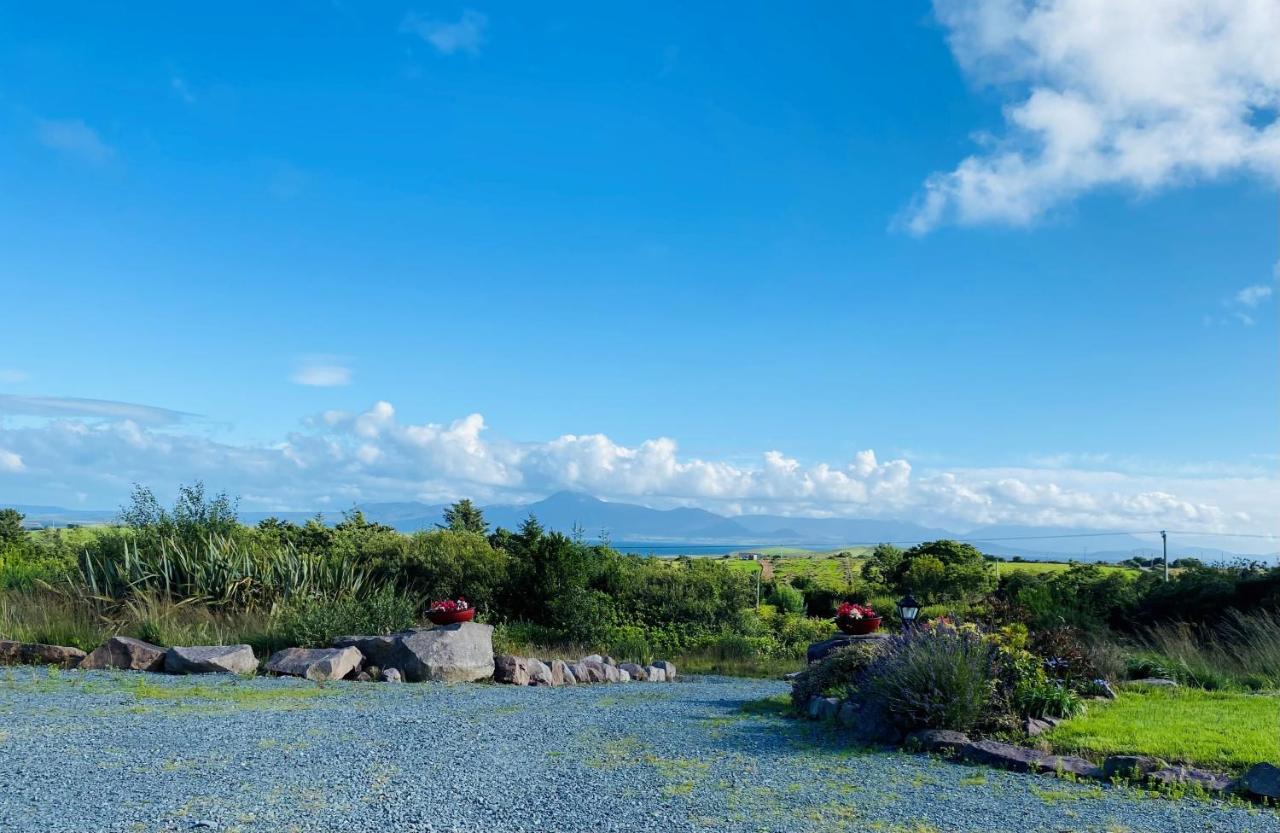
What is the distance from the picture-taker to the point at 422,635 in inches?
466

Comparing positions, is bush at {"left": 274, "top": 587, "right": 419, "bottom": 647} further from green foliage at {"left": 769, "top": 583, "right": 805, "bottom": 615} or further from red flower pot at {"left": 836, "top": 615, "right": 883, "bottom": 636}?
green foliage at {"left": 769, "top": 583, "right": 805, "bottom": 615}

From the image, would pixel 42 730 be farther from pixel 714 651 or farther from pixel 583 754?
pixel 714 651

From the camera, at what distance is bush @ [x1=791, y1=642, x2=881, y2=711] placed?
935 cm

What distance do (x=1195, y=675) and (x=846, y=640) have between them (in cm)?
494

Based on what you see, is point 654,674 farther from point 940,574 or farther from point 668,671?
point 940,574

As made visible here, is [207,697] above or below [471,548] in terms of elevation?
below

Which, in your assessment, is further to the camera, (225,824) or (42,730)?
(42,730)

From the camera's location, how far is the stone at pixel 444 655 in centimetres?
1141

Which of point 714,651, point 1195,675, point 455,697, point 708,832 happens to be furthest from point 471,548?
point 708,832

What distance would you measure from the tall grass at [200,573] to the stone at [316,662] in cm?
343

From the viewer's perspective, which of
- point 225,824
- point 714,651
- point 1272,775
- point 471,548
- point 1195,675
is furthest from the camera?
point 471,548

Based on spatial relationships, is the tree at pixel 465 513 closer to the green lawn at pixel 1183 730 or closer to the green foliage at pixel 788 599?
the green foliage at pixel 788 599

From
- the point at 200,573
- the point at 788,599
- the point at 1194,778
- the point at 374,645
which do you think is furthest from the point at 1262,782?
the point at 788,599

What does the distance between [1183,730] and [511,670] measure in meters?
7.61
